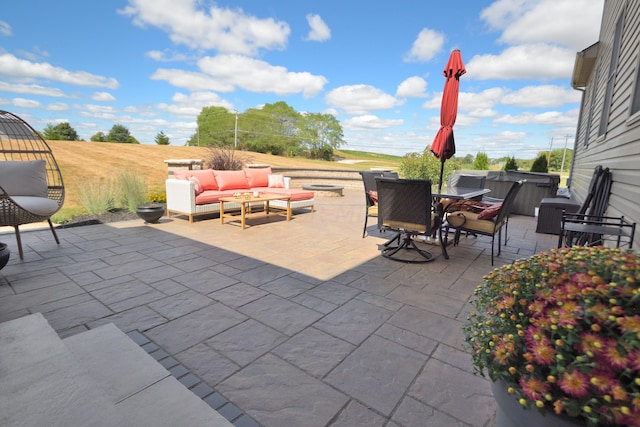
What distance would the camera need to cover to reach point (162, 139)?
78.2ft

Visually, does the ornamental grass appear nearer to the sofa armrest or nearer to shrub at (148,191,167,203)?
the sofa armrest

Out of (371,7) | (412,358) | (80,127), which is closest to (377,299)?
(412,358)

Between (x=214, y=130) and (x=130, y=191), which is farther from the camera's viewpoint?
(x=214, y=130)

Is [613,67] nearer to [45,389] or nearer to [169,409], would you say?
[169,409]

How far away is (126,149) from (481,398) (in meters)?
19.4

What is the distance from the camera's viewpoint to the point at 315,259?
11.8 ft

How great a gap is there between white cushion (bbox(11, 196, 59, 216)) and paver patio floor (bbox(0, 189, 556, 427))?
48cm

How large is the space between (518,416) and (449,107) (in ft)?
12.7

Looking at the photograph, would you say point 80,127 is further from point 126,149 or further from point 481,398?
point 481,398

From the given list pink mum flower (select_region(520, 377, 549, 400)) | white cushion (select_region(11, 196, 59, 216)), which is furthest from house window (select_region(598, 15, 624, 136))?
white cushion (select_region(11, 196, 59, 216))

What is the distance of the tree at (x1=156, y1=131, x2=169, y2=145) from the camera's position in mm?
23500

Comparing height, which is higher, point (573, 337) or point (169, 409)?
point (573, 337)

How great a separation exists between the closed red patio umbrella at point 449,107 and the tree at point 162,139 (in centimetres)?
2359

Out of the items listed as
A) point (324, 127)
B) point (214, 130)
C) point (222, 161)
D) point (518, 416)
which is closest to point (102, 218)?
point (222, 161)
